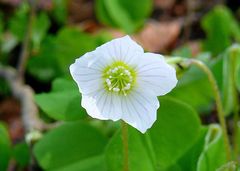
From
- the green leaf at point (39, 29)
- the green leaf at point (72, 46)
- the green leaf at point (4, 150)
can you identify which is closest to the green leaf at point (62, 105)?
the green leaf at point (4, 150)

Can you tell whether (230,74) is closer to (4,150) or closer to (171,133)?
(171,133)

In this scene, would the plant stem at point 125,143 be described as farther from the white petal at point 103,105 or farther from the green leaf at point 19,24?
the green leaf at point 19,24

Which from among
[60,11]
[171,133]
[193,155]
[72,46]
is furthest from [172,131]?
[60,11]

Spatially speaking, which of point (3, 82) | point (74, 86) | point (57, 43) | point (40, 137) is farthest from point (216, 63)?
point (3, 82)

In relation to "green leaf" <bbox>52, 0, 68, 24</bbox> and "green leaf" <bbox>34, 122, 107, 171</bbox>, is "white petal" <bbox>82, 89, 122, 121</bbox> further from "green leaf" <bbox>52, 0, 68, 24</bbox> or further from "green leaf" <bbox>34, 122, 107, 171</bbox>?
"green leaf" <bbox>52, 0, 68, 24</bbox>

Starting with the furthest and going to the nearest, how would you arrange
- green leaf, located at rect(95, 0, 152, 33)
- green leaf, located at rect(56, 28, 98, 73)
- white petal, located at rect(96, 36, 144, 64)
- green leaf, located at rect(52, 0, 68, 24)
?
green leaf, located at rect(52, 0, 68, 24) → green leaf, located at rect(95, 0, 152, 33) → green leaf, located at rect(56, 28, 98, 73) → white petal, located at rect(96, 36, 144, 64)

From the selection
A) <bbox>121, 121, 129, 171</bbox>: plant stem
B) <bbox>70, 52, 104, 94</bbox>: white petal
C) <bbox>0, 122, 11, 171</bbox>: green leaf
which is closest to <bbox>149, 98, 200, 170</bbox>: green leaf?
<bbox>121, 121, 129, 171</bbox>: plant stem

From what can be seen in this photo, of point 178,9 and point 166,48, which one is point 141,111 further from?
point 178,9

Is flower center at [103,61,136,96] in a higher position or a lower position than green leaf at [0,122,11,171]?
higher
